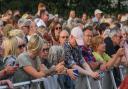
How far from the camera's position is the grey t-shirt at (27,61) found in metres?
9.30

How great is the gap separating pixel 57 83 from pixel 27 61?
704 mm

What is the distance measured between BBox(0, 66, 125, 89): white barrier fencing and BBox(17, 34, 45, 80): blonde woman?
0.13m

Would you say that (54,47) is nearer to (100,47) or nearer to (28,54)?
(28,54)

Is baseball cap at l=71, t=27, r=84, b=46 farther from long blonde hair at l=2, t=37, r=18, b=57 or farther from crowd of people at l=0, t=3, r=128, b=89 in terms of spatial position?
long blonde hair at l=2, t=37, r=18, b=57

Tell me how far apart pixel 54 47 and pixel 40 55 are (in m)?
0.48

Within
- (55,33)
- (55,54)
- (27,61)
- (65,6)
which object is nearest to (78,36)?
(55,54)

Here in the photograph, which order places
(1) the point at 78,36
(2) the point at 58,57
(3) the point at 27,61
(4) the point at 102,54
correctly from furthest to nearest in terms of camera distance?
(4) the point at 102,54 → (1) the point at 78,36 → (2) the point at 58,57 → (3) the point at 27,61

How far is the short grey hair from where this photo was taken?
10.3 metres

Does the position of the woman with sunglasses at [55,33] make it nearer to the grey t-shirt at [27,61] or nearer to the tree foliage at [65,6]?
the grey t-shirt at [27,61]

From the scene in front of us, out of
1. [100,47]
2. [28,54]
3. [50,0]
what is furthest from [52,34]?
[50,0]

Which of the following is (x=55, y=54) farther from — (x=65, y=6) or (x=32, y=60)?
(x=65, y=6)

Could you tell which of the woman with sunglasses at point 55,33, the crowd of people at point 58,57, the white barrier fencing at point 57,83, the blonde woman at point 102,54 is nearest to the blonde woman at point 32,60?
the crowd of people at point 58,57

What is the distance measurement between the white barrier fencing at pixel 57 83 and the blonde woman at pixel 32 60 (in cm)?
13

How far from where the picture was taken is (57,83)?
973cm
